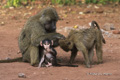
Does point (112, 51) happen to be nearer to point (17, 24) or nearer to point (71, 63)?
point (71, 63)

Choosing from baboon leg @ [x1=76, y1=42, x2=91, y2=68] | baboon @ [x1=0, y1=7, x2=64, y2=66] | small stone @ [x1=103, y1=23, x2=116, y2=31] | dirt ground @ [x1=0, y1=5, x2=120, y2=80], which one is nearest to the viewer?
dirt ground @ [x1=0, y1=5, x2=120, y2=80]

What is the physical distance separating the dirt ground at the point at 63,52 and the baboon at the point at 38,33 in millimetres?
311

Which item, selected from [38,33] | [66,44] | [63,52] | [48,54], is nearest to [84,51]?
[66,44]

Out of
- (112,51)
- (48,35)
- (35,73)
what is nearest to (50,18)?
(48,35)

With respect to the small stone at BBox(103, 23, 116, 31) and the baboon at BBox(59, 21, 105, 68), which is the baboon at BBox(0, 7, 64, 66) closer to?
the baboon at BBox(59, 21, 105, 68)

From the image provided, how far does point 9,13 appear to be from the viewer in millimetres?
14633

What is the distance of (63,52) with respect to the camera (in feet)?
31.4

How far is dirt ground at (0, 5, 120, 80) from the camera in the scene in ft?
21.3

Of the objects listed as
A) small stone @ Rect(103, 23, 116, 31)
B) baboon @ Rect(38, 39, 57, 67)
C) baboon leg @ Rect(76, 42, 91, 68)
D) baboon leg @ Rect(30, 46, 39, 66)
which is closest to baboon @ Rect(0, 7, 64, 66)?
baboon leg @ Rect(30, 46, 39, 66)

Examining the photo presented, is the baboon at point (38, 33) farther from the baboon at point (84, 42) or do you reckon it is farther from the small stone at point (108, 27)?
the small stone at point (108, 27)

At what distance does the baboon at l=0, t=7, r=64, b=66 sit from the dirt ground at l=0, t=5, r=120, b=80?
31 cm

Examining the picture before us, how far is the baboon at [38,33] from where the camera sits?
25.3 ft

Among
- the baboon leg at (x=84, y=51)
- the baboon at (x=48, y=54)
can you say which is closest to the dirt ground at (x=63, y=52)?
the baboon leg at (x=84, y=51)

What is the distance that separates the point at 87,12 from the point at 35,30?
6.83 metres
